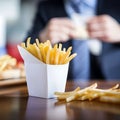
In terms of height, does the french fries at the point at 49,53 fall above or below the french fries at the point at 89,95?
above

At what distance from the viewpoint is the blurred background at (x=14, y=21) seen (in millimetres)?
3156

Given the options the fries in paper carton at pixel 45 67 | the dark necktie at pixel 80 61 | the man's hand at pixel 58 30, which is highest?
the fries in paper carton at pixel 45 67

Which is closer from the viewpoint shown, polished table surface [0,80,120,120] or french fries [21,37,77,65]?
polished table surface [0,80,120,120]

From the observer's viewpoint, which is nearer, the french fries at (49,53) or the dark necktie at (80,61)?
the french fries at (49,53)

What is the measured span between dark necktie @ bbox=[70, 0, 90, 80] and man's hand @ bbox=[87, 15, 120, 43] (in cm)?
15

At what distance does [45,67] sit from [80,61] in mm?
2043

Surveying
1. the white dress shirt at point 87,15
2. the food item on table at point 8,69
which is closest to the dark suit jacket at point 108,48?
the white dress shirt at point 87,15

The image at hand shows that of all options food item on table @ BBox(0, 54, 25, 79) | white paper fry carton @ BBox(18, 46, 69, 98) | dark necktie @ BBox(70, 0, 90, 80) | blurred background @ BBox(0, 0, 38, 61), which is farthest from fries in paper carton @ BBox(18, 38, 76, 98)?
blurred background @ BBox(0, 0, 38, 61)

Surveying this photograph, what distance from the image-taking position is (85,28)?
2.96m

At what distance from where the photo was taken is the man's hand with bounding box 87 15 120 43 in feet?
9.71

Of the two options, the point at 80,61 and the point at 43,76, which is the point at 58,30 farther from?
the point at 43,76

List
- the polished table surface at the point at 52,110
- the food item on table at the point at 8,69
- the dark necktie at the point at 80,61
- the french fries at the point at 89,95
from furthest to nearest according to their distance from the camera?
the dark necktie at the point at 80,61, the food item on table at the point at 8,69, the french fries at the point at 89,95, the polished table surface at the point at 52,110

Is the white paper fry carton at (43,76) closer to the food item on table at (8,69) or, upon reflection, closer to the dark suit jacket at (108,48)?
the food item on table at (8,69)

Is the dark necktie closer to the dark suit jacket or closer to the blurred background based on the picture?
the dark suit jacket
